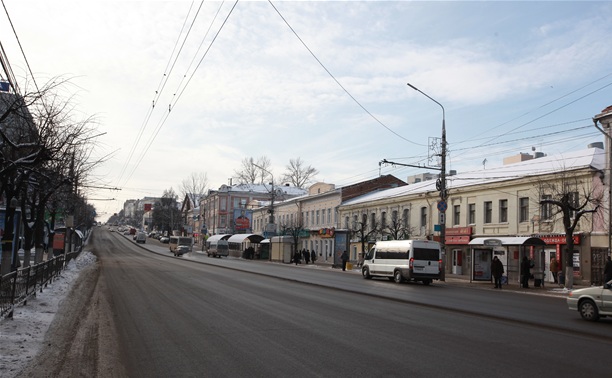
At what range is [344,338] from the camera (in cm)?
1060

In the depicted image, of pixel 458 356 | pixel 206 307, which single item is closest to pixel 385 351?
pixel 458 356

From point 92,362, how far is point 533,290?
2467 cm

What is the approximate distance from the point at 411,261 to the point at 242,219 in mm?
67546

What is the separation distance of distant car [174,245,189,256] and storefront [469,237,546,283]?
4895 centimetres

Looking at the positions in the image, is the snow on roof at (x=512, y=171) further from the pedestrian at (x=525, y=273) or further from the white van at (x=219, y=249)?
the white van at (x=219, y=249)

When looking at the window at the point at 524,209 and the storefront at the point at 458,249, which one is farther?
the storefront at the point at 458,249

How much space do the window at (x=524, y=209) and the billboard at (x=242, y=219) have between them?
6308cm

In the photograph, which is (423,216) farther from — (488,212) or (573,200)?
(573,200)

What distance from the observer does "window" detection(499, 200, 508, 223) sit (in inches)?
1528

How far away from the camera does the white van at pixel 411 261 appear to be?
3006 centimetres

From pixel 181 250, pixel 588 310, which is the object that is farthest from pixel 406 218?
pixel 181 250

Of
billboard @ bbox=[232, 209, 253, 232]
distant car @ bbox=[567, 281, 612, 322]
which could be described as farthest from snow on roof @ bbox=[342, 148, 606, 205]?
billboard @ bbox=[232, 209, 253, 232]

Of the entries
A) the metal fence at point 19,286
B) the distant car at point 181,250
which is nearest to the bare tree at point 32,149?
the metal fence at point 19,286

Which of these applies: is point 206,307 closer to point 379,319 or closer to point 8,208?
point 379,319
